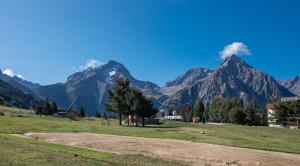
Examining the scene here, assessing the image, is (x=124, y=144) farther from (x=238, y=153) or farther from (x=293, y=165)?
(x=293, y=165)

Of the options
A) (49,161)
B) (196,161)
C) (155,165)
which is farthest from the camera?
(196,161)

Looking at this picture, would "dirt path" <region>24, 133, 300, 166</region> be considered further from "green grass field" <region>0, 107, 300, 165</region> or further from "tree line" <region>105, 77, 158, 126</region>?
"tree line" <region>105, 77, 158, 126</region>

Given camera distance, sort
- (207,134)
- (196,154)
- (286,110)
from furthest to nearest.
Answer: (286,110) < (207,134) < (196,154)

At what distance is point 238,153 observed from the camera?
1496 inches

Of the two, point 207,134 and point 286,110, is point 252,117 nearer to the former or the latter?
point 286,110

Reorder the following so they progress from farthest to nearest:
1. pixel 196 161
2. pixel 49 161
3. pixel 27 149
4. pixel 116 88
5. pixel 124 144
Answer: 1. pixel 116 88
2. pixel 124 144
3. pixel 196 161
4. pixel 27 149
5. pixel 49 161

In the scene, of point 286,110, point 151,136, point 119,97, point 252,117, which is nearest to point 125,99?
point 119,97

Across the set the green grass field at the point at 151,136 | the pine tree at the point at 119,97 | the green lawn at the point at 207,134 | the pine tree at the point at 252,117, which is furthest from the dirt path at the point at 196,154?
the pine tree at the point at 252,117

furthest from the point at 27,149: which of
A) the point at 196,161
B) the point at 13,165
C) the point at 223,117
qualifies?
the point at 223,117

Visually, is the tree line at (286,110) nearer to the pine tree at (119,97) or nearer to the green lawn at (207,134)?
the pine tree at (119,97)

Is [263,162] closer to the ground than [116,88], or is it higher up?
closer to the ground

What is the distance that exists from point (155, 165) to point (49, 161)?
22.3ft

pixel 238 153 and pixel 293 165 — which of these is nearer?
pixel 293 165

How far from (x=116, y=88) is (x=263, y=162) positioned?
2686 inches
